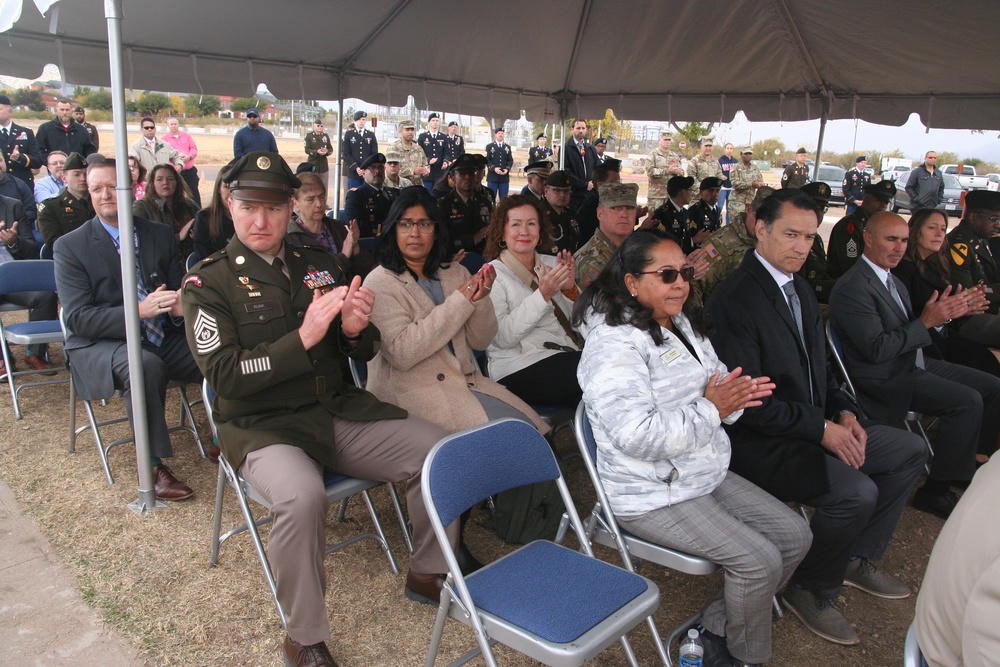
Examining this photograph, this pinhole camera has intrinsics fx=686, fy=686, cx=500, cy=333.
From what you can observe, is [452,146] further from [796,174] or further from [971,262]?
[971,262]

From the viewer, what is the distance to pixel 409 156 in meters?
13.6

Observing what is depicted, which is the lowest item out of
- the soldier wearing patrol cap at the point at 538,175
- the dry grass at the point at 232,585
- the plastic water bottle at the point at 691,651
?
the dry grass at the point at 232,585

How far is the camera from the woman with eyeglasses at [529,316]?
11.3 feet

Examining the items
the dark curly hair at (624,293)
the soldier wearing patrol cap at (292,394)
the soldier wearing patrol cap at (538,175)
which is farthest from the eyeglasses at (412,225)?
the soldier wearing patrol cap at (538,175)

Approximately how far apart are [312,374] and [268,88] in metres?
4.17

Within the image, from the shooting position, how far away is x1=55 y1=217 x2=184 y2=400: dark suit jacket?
11.7 feet

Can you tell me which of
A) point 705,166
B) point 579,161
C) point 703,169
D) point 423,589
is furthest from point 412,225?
point 705,166

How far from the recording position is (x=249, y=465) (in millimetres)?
2465

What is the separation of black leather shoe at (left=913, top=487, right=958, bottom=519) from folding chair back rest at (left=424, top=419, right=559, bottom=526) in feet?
8.67

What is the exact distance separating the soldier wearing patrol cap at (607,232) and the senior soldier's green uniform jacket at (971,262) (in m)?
2.41

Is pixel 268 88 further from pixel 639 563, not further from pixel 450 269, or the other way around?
pixel 639 563

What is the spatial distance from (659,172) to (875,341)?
10759 mm

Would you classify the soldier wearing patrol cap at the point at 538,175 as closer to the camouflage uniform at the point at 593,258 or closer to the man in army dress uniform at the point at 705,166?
the camouflage uniform at the point at 593,258

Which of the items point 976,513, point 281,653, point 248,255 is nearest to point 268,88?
point 248,255
